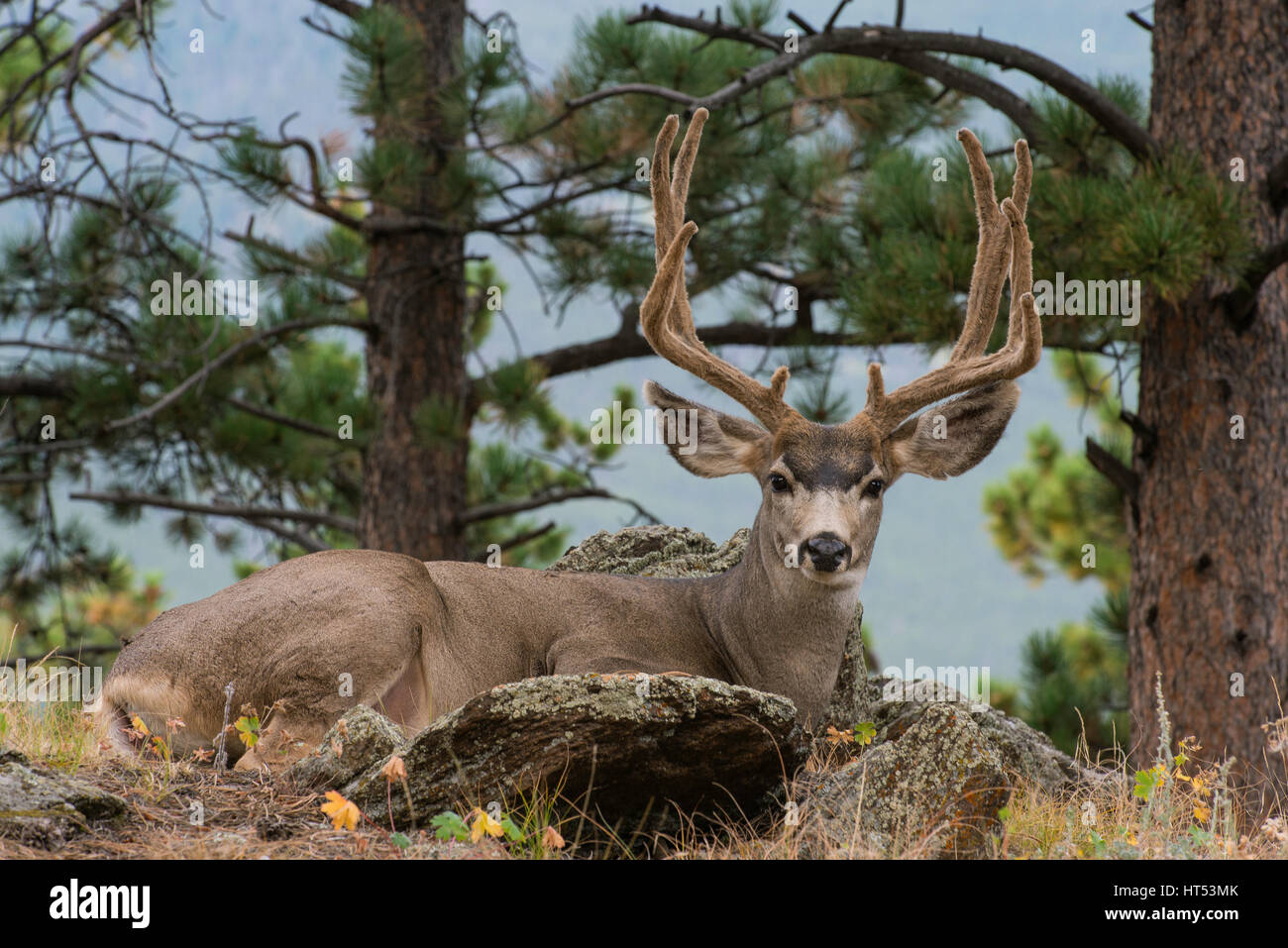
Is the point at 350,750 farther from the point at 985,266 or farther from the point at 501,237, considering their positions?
the point at 501,237

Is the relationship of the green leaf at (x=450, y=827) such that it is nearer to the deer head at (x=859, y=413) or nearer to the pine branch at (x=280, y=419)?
the deer head at (x=859, y=413)

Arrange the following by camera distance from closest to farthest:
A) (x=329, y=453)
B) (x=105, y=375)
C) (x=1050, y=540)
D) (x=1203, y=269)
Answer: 1. (x=1203, y=269)
2. (x=105, y=375)
3. (x=329, y=453)
4. (x=1050, y=540)

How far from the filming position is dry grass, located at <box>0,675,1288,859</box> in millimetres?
4043

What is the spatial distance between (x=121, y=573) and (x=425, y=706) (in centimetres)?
1018

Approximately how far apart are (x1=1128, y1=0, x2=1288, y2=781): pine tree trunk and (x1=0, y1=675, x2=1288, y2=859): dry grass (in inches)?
166

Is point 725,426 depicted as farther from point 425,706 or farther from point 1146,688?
point 1146,688

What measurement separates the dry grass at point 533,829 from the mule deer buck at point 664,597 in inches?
15.4

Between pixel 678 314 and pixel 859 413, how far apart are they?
0.99 metres

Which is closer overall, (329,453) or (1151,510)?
(1151,510)

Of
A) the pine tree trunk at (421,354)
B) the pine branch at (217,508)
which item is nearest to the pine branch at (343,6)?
the pine tree trunk at (421,354)

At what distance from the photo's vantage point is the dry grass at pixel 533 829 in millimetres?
4043

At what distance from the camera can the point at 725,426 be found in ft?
20.6

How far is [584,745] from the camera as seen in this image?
438cm
